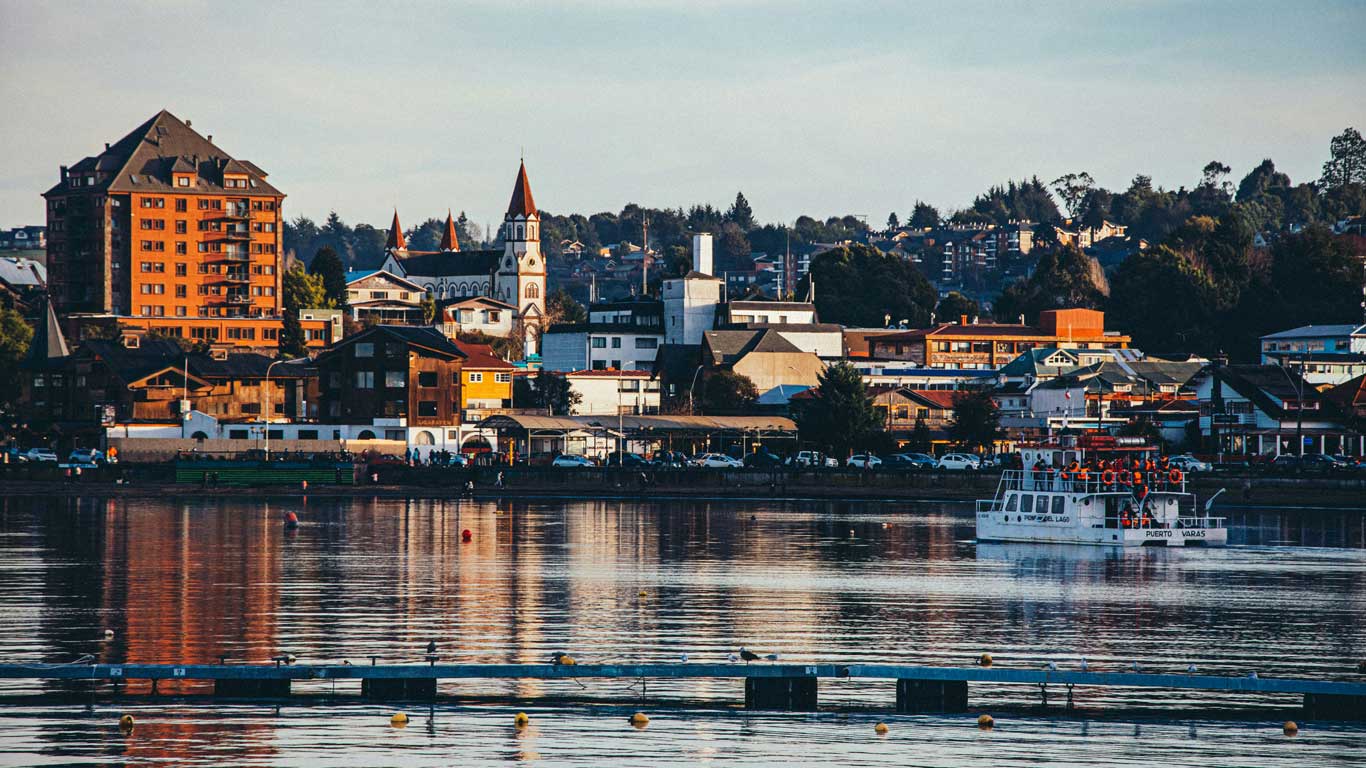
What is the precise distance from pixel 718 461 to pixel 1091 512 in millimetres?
47478

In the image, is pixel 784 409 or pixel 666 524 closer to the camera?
pixel 666 524

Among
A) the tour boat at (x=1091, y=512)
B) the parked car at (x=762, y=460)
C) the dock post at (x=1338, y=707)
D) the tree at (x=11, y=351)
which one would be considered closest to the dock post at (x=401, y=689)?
the dock post at (x=1338, y=707)

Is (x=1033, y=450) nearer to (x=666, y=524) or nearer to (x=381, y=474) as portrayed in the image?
(x=666, y=524)

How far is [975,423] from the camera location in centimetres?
12431

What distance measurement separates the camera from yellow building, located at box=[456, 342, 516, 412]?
130000 millimetres

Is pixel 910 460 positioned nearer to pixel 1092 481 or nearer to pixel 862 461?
pixel 862 461

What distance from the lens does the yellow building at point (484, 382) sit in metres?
130

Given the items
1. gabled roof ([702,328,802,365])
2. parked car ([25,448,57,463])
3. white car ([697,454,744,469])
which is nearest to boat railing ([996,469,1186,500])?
white car ([697,454,744,469])

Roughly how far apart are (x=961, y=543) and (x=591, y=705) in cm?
4546

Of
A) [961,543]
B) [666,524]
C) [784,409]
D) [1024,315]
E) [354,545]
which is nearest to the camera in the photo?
[354,545]

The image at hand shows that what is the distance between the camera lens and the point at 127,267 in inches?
6604

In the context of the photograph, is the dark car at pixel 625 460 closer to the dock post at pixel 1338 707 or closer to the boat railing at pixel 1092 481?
the boat railing at pixel 1092 481

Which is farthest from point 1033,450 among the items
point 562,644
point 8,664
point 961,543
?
point 8,664

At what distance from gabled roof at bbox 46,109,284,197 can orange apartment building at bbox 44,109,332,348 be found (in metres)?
0.14
